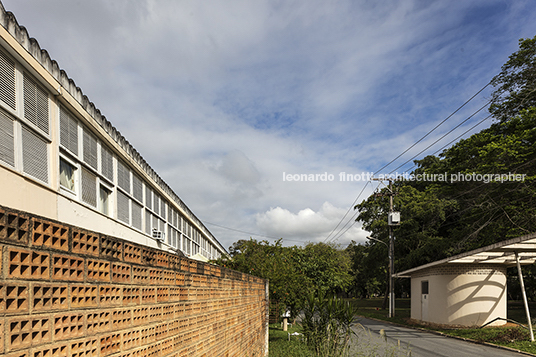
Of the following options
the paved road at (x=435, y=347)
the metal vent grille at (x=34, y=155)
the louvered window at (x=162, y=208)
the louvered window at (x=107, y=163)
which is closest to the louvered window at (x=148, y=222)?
the louvered window at (x=162, y=208)

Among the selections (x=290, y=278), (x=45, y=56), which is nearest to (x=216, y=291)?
(x=45, y=56)

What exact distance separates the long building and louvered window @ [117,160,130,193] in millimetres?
26

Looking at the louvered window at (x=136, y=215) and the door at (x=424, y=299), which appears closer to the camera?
the louvered window at (x=136, y=215)

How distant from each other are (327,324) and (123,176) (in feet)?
22.5

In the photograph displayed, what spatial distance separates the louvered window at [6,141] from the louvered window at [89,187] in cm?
253

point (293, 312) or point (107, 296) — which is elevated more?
point (107, 296)

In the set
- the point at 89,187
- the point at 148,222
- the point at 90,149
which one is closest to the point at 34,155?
the point at 89,187

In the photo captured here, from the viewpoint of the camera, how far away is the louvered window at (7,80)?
5203mm

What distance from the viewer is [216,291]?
192 inches

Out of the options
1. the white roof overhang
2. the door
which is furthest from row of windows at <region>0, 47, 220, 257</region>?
the door

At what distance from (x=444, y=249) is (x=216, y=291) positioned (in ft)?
90.9

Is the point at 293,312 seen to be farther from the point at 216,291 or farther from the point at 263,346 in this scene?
the point at 216,291

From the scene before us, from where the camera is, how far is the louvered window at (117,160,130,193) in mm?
10278

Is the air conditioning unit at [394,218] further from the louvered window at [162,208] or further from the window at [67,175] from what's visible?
the window at [67,175]
